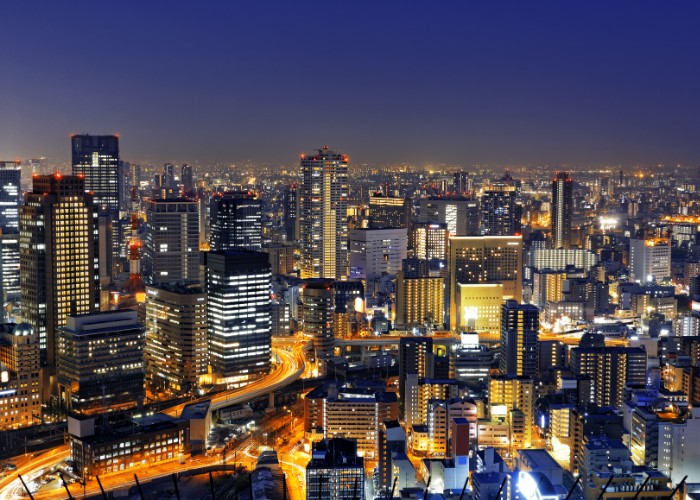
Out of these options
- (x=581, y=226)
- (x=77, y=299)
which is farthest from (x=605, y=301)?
(x=77, y=299)

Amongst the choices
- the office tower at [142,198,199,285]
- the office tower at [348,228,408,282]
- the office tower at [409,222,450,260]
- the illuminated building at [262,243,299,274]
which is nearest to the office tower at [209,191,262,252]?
the illuminated building at [262,243,299,274]

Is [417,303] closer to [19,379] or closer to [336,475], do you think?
[19,379]

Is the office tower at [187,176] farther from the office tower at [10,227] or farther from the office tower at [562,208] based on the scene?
the office tower at [562,208]

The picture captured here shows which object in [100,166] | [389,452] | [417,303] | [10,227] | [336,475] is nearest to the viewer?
[336,475]

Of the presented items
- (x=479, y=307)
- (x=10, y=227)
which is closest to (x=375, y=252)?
(x=479, y=307)

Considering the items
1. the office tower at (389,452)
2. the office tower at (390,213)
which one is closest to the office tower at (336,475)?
the office tower at (389,452)

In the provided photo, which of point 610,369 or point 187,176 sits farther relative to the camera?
point 187,176

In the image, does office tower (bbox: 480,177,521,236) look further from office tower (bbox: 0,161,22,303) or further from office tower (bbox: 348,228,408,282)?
office tower (bbox: 0,161,22,303)
